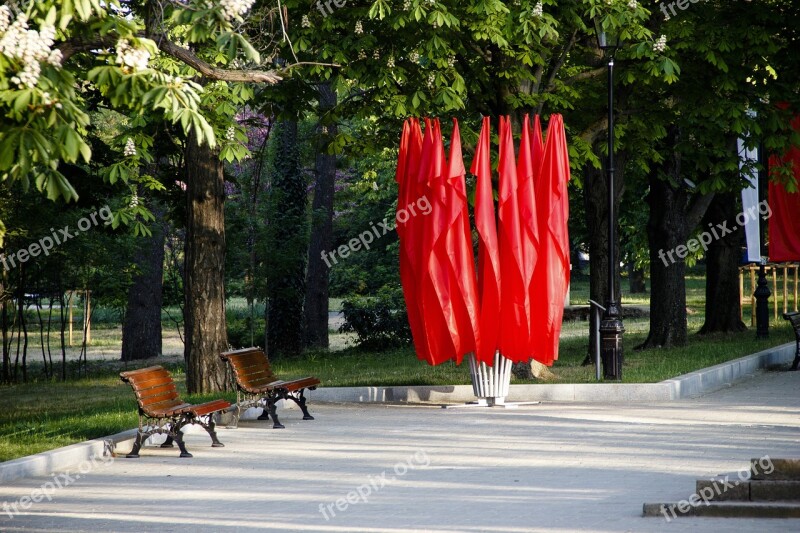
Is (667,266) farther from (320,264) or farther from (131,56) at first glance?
(131,56)

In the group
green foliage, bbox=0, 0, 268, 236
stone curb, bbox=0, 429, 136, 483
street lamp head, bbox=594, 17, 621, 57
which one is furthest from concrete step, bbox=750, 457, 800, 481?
street lamp head, bbox=594, 17, 621, 57

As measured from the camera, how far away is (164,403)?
506 inches

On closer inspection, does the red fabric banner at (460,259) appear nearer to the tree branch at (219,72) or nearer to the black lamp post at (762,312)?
the tree branch at (219,72)

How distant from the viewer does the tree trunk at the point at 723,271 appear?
27734mm

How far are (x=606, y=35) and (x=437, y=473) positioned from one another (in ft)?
31.8

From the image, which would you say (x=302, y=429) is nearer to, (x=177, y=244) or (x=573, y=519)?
(x=573, y=519)

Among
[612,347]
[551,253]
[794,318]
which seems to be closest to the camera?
[551,253]

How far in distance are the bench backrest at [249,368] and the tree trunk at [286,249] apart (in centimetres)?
1214

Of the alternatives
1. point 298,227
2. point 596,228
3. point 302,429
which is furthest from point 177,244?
point 302,429

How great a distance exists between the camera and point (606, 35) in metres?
18.3

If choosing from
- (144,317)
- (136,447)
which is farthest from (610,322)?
(144,317)

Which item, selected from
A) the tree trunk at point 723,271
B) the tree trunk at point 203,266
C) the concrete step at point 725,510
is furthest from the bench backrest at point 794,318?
the concrete step at point 725,510

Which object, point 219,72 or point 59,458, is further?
point 59,458

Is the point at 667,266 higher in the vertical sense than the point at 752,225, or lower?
lower
